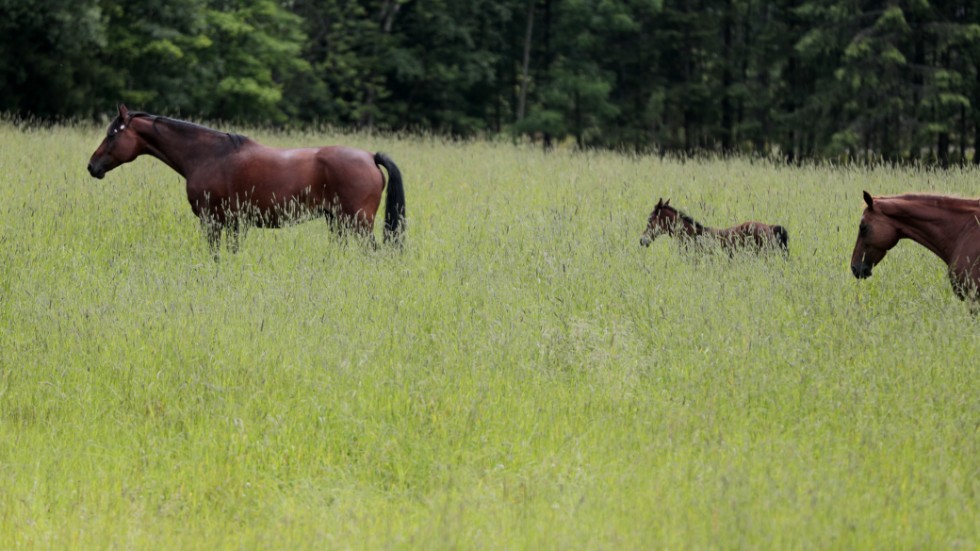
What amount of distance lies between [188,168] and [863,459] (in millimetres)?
6981

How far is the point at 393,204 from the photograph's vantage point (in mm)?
9969

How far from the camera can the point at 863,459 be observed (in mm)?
5613

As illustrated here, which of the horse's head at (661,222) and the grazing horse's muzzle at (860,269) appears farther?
the horse's head at (661,222)

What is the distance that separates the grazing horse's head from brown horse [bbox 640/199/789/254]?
508cm

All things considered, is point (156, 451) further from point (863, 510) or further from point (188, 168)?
point (188, 168)

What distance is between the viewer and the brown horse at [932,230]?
7.49 m

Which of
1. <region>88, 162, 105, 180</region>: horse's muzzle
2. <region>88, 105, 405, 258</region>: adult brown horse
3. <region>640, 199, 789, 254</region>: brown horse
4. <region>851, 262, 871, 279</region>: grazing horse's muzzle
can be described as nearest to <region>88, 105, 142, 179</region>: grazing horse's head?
<region>88, 162, 105, 180</region>: horse's muzzle

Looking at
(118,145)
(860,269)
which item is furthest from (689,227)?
(118,145)

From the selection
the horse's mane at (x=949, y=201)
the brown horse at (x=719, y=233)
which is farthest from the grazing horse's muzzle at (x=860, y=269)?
the brown horse at (x=719, y=233)

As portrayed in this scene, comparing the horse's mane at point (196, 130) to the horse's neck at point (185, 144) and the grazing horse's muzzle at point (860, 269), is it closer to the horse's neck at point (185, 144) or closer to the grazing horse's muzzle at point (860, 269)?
the horse's neck at point (185, 144)

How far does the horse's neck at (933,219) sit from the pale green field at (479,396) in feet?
1.39

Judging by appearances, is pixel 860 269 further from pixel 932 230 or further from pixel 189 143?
pixel 189 143

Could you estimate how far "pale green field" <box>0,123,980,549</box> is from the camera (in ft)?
16.6

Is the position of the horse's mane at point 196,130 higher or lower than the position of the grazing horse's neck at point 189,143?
higher
